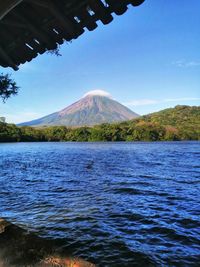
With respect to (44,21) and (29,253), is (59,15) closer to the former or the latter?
(44,21)

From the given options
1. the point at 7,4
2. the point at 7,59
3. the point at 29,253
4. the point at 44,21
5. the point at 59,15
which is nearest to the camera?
the point at 29,253

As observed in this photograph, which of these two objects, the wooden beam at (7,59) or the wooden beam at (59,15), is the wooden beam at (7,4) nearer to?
the wooden beam at (59,15)

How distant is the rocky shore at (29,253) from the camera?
98.2 inches

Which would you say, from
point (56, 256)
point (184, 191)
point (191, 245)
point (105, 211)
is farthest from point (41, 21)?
point (184, 191)

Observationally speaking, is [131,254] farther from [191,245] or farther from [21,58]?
[21,58]

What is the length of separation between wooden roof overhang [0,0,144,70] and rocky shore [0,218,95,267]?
2891 mm

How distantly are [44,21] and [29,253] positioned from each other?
433cm

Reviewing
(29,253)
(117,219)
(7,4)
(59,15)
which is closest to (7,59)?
(59,15)

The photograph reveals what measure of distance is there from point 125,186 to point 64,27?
21.1 metres

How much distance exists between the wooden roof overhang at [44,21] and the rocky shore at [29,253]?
289cm

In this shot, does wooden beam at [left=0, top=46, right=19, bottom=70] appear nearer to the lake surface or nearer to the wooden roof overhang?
the wooden roof overhang

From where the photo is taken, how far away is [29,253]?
103 inches

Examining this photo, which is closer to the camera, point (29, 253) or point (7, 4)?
point (29, 253)

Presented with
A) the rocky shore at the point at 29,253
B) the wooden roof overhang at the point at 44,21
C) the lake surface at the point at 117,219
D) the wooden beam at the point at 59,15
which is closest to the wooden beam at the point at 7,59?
the wooden roof overhang at the point at 44,21
